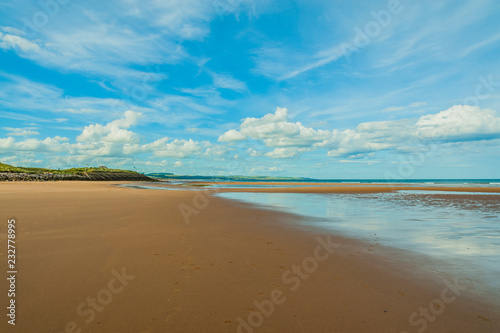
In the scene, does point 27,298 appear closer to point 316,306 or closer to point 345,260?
point 316,306

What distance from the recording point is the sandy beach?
4.78 meters

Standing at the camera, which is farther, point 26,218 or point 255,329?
point 26,218

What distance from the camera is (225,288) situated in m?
6.17

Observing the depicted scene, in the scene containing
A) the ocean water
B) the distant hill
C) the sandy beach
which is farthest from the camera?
the distant hill

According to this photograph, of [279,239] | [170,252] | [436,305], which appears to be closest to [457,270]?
[436,305]

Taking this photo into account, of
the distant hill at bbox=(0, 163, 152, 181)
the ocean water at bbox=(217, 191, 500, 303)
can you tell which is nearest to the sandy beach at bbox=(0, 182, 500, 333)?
the ocean water at bbox=(217, 191, 500, 303)

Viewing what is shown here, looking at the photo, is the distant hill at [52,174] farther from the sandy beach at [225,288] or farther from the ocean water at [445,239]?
the ocean water at [445,239]

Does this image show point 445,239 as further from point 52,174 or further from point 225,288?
point 52,174

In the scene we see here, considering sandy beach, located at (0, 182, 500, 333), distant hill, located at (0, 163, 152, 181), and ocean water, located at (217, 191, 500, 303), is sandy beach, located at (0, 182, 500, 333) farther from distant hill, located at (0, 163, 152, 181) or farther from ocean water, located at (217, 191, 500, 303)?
distant hill, located at (0, 163, 152, 181)

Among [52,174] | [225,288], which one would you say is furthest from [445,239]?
[52,174]

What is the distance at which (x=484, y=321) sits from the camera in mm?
4848

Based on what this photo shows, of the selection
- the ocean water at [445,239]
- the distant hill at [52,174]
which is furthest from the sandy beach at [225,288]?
the distant hill at [52,174]

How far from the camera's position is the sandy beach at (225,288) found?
188 inches

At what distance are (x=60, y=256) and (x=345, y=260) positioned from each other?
8.50m
